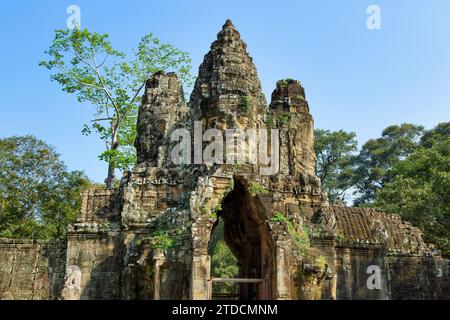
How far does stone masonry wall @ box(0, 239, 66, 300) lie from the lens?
1309 cm

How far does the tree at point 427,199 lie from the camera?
66.5ft

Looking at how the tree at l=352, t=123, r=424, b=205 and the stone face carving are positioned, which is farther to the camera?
the tree at l=352, t=123, r=424, b=205

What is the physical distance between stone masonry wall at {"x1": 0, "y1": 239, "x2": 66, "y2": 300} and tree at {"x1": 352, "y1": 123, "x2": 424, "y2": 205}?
30792 mm

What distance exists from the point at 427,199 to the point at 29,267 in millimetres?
15573

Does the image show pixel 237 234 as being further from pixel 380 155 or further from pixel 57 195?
pixel 380 155

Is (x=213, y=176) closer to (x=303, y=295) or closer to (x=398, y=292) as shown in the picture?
(x=303, y=295)

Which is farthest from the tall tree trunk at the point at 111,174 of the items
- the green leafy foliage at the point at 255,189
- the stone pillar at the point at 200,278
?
the stone pillar at the point at 200,278

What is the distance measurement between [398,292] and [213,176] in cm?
708

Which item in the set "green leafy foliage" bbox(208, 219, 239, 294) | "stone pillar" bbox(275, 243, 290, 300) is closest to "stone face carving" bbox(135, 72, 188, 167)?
"stone pillar" bbox(275, 243, 290, 300)

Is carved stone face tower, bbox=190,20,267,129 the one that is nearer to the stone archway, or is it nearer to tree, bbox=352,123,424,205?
the stone archway

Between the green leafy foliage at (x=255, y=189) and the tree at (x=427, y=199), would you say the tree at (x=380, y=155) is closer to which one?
the tree at (x=427, y=199)

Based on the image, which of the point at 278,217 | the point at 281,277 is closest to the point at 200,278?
the point at 281,277

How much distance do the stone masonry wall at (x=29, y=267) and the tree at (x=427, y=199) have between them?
14.5 metres

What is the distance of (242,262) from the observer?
14.0 metres
